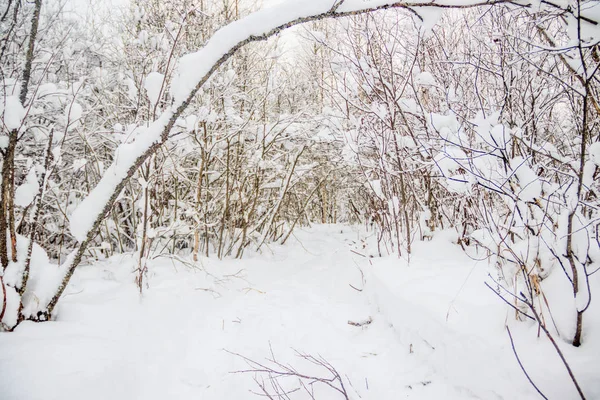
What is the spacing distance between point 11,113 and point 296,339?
237 centimetres

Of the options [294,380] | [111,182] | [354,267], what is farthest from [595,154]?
[354,267]

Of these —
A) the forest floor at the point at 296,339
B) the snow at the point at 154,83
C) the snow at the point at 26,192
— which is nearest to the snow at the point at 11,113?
the snow at the point at 26,192

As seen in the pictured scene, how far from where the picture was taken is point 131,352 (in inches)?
73.8

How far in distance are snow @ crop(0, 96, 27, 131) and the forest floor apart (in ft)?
3.86

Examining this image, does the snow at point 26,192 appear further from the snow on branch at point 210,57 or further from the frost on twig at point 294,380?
the frost on twig at point 294,380

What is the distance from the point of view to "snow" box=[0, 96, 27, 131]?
1.77 meters

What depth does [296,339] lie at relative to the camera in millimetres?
2275

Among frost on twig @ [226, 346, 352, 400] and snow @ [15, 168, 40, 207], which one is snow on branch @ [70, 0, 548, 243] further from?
frost on twig @ [226, 346, 352, 400]

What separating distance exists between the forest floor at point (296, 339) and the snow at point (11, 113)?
1.18 metres

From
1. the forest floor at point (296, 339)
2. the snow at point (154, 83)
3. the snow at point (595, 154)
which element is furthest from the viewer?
the snow at point (154, 83)

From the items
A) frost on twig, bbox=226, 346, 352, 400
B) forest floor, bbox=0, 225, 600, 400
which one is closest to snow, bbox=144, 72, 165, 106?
forest floor, bbox=0, 225, 600, 400

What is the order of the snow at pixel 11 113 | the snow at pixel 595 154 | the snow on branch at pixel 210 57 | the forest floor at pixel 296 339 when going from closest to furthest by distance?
Result: 1. the snow at pixel 595 154
2. the forest floor at pixel 296 339
3. the snow on branch at pixel 210 57
4. the snow at pixel 11 113

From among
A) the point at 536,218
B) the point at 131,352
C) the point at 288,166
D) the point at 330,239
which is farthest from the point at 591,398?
the point at 330,239

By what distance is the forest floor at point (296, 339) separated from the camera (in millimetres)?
1353
